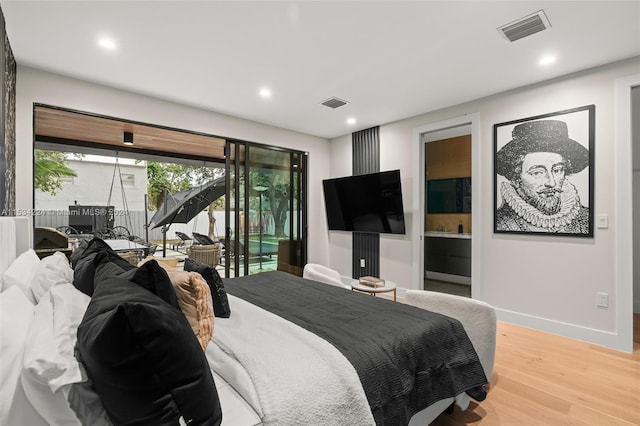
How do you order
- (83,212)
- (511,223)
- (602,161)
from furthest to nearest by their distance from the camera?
(83,212), (511,223), (602,161)

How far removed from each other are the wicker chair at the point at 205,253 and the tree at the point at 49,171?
3.68 metres

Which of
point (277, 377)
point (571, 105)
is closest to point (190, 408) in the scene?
point (277, 377)

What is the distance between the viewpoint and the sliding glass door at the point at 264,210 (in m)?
4.52

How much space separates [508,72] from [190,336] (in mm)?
3535

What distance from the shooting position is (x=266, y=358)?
1243mm

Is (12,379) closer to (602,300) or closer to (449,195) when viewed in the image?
(602,300)

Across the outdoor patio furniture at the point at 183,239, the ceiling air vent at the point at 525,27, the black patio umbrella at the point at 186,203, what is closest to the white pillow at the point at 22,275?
the ceiling air vent at the point at 525,27

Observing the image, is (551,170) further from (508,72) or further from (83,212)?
(83,212)

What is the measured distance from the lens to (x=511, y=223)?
135 inches

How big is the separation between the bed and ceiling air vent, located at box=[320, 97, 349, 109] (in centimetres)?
247

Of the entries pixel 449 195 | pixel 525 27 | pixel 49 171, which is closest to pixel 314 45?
pixel 525 27

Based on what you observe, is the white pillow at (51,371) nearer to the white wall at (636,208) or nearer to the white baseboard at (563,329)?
the white baseboard at (563,329)

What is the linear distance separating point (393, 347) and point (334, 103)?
10.4ft

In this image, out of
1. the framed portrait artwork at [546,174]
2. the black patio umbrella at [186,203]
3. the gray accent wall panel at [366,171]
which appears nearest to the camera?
the framed portrait artwork at [546,174]
